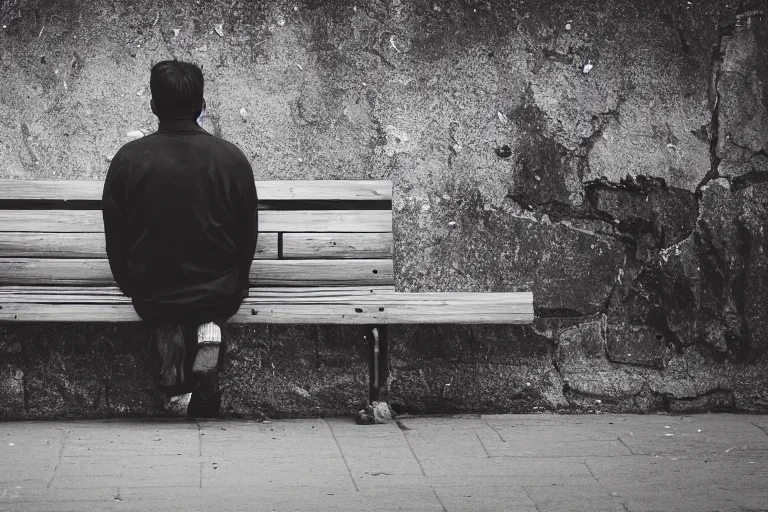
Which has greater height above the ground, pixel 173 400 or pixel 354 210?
pixel 354 210

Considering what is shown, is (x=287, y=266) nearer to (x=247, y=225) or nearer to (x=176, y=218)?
(x=247, y=225)

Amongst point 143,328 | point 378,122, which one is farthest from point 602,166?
point 143,328

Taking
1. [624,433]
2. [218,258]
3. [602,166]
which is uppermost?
[602,166]

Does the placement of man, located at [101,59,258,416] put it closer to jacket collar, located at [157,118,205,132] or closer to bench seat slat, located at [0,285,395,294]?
jacket collar, located at [157,118,205,132]

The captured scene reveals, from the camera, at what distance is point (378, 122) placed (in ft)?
15.8

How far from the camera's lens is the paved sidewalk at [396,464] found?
3.53 m

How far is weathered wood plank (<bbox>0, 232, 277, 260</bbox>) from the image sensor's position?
4.58 metres

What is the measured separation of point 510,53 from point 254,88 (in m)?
1.23

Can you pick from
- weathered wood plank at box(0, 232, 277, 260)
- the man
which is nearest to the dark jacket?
the man

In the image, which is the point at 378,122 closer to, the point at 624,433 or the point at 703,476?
the point at 624,433

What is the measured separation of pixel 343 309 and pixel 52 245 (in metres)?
1.36

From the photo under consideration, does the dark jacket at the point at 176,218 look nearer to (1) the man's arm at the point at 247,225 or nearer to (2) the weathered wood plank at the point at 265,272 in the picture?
(1) the man's arm at the point at 247,225

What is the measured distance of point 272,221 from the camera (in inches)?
183

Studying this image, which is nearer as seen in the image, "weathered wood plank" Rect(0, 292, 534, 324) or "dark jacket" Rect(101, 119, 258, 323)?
"dark jacket" Rect(101, 119, 258, 323)
